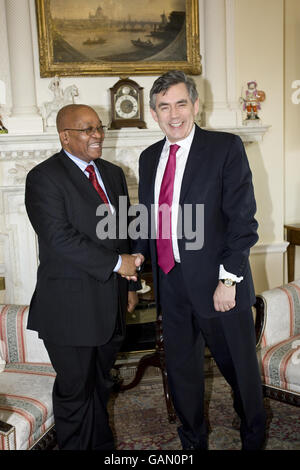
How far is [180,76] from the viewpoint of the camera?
6.24 feet

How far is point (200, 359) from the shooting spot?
216cm

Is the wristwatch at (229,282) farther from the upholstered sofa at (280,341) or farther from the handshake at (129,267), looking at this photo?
the upholstered sofa at (280,341)

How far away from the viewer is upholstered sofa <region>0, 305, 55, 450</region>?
6.14ft

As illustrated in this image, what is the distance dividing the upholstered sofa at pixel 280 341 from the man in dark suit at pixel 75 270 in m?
0.80

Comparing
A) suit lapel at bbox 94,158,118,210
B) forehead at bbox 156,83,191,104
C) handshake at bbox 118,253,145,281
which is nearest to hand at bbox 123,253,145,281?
handshake at bbox 118,253,145,281

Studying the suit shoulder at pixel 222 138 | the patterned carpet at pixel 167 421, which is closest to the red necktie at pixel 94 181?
the suit shoulder at pixel 222 138

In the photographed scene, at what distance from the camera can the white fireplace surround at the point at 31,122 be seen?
3246 millimetres

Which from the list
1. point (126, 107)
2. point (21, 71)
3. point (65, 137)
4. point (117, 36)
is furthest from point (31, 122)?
point (65, 137)

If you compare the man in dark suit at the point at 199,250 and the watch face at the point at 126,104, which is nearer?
the man in dark suit at the point at 199,250

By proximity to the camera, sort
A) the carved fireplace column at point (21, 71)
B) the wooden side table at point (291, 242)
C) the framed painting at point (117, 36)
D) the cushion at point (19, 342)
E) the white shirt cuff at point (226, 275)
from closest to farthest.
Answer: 1. the white shirt cuff at point (226, 275)
2. the cushion at point (19, 342)
3. the carved fireplace column at point (21, 71)
4. the framed painting at point (117, 36)
5. the wooden side table at point (291, 242)

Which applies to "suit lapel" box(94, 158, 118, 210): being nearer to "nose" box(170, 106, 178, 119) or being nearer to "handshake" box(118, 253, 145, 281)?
"handshake" box(118, 253, 145, 281)

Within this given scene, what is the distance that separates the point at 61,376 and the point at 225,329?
749mm

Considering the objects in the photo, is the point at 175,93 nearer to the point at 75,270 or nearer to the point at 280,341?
the point at 75,270
